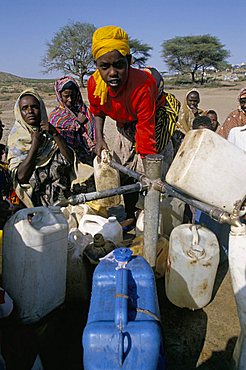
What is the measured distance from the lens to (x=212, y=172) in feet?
6.24

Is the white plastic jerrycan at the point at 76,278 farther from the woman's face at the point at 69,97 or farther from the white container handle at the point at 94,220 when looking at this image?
the woman's face at the point at 69,97

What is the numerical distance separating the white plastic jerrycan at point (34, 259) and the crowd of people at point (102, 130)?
236 mm

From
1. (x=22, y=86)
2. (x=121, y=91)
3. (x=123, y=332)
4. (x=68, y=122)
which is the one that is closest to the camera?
(x=123, y=332)

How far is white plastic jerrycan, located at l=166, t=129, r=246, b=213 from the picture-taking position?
190 cm

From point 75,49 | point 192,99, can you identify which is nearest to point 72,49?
point 75,49

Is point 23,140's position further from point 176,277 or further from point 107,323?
point 107,323

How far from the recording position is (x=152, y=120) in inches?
→ 99.3

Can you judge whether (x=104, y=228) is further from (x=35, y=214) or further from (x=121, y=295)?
(x=121, y=295)

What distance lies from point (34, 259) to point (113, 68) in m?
1.29

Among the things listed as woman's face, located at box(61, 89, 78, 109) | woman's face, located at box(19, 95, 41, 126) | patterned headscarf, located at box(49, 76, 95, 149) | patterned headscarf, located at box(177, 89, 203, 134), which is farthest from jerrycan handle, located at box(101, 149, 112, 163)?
patterned headscarf, located at box(177, 89, 203, 134)

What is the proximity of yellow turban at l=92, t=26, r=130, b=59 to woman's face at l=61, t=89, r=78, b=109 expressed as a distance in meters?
1.59

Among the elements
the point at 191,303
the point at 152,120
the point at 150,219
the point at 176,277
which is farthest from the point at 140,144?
the point at 191,303

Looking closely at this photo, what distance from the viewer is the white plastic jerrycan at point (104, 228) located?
2.63 meters

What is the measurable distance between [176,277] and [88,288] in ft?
1.92
